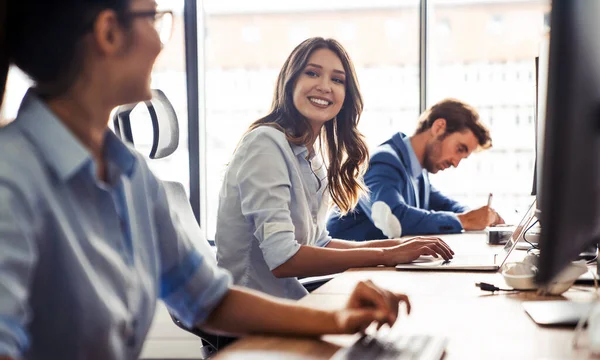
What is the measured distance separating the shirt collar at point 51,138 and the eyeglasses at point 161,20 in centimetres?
18

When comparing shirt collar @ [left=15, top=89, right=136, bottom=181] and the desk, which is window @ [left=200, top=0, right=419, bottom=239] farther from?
shirt collar @ [left=15, top=89, right=136, bottom=181]

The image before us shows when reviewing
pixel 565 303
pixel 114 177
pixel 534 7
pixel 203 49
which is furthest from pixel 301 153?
pixel 534 7

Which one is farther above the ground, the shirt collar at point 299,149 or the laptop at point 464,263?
the shirt collar at point 299,149

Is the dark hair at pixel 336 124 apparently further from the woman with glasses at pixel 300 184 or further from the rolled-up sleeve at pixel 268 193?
the rolled-up sleeve at pixel 268 193

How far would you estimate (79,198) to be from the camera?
0.89 m

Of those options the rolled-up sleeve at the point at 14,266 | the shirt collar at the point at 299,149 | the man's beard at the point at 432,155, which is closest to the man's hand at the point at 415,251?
the shirt collar at the point at 299,149

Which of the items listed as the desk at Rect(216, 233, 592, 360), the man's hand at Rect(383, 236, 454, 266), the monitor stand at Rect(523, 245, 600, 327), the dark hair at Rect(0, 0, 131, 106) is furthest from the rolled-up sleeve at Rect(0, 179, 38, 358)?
the man's hand at Rect(383, 236, 454, 266)

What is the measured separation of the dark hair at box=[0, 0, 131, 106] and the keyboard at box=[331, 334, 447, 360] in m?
0.51

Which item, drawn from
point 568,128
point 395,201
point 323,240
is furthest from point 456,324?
point 395,201

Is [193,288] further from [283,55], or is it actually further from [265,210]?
[283,55]

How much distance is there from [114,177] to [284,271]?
3.20ft

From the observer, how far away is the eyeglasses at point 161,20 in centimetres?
97

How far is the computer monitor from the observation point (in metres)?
0.68

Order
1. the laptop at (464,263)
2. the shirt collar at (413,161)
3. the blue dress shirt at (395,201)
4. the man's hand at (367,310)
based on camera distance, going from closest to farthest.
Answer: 1. the man's hand at (367,310)
2. the laptop at (464,263)
3. the blue dress shirt at (395,201)
4. the shirt collar at (413,161)
